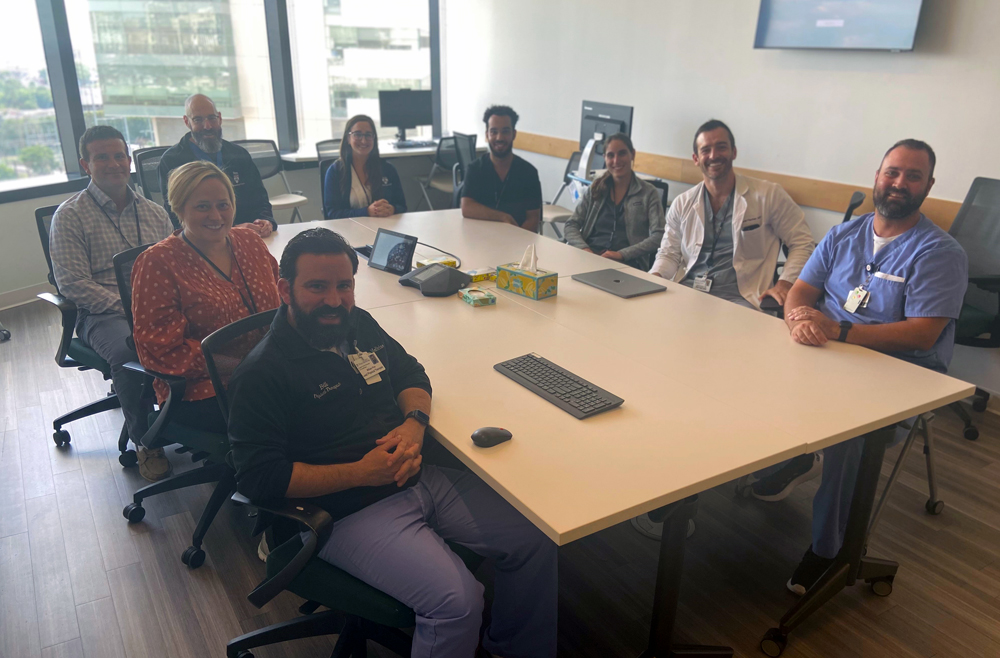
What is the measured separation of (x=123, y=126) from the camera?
5.53 m

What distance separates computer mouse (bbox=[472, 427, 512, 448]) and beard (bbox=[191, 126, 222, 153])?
9.99ft

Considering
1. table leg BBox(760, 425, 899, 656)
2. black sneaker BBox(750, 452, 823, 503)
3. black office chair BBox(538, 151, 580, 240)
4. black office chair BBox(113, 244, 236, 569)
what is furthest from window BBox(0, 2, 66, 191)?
table leg BBox(760, 425, 899, 656)

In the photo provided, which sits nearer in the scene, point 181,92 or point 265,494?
point 265,494

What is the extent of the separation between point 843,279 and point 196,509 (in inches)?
98.7

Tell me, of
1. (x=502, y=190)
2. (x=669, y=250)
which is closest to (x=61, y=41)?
(x=502, y=190)

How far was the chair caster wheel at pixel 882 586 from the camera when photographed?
2.16m

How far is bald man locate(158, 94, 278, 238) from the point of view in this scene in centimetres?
378

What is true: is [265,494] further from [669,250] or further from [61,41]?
[61,41]

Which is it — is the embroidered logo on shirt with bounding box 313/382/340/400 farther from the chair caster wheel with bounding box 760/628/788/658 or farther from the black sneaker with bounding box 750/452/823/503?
the black sneaker with bounding box 750/452/823/503

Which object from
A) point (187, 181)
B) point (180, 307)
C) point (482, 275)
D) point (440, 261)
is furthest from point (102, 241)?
point (482, 275)

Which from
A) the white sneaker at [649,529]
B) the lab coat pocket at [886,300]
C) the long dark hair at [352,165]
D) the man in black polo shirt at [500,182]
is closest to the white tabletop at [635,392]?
the lab coat pocket at [886,300]

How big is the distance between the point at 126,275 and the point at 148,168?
201 cm

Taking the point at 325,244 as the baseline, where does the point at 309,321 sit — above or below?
below

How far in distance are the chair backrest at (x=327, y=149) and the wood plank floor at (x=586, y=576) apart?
11.0 feet
